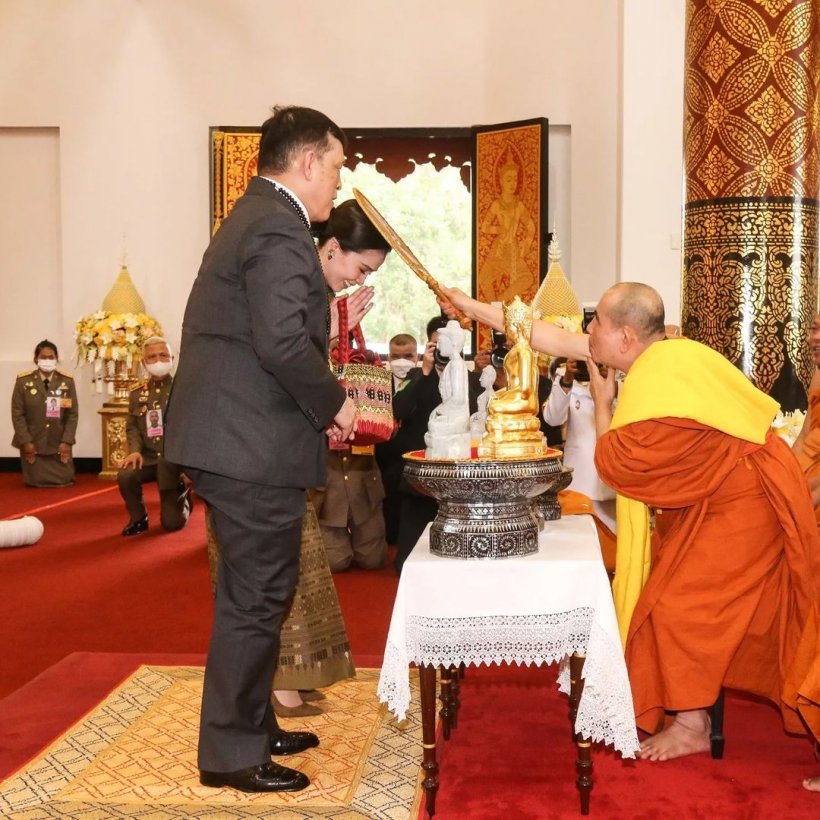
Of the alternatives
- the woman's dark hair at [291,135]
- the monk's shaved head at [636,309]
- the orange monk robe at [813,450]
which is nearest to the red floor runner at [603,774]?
the orange monk robe at [813,450]

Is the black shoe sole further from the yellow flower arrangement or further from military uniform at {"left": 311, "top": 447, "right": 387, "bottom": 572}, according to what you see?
the yellow flower arrangement

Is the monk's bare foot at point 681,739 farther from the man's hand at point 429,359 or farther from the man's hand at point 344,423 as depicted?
the man's hand at point 429,359

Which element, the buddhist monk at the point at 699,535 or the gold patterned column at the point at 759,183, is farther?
the gold patterned column at the point at 759,183

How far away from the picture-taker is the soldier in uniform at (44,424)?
10.5 m

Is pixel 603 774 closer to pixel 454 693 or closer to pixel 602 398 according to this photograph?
pixel 454 693

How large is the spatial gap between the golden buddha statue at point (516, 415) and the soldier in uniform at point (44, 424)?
8420 mm

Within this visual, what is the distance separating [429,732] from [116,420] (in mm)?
8636

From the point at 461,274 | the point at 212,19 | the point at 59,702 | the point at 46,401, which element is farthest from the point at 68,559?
the point at 212,19

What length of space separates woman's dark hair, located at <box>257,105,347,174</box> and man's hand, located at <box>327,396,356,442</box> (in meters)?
0.64

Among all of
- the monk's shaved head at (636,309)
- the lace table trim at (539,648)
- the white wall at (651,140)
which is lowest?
the lace table trim at (539,648)

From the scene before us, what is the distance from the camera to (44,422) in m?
10.5

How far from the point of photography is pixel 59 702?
3.75 meters

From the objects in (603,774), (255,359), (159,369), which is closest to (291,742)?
(603,774)

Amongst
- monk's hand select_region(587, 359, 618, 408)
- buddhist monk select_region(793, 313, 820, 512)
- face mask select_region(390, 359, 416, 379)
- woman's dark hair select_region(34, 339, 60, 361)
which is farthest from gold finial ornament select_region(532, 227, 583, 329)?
woman's dark hair select_region(34, 339, 60, 361)
